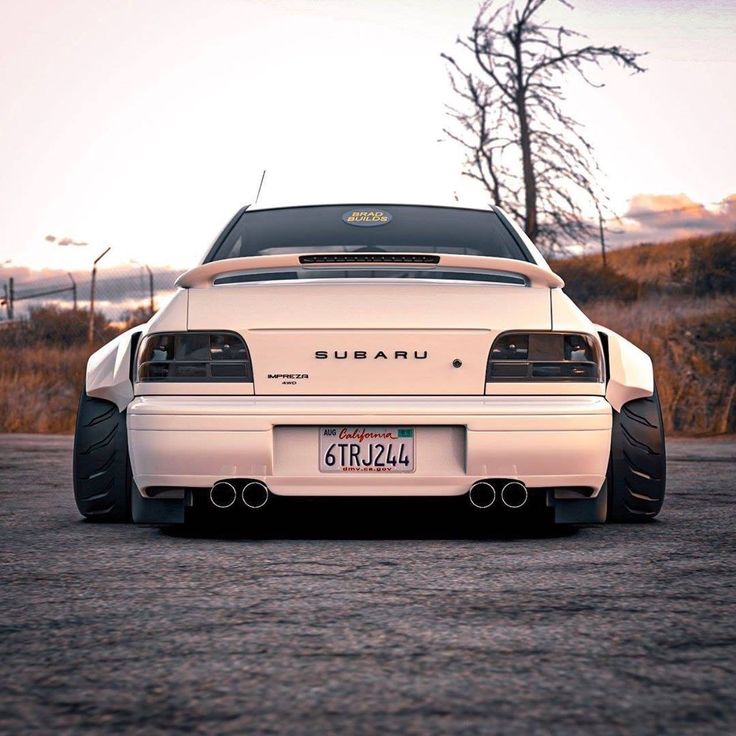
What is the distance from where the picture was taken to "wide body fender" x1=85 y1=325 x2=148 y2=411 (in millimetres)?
5609

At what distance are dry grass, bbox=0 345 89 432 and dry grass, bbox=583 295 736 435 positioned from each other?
822 cm

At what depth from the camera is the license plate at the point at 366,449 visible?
196 inches

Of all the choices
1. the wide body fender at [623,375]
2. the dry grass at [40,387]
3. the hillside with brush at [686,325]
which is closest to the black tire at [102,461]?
the wide body fender at [623,375]

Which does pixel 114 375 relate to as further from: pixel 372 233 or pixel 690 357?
pixel 690 357

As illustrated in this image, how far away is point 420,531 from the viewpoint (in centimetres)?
561

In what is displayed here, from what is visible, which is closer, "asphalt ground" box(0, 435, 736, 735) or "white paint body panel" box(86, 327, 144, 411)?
"asphalt ground" box(0, 435, 736, 735)

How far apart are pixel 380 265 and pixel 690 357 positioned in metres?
15.0

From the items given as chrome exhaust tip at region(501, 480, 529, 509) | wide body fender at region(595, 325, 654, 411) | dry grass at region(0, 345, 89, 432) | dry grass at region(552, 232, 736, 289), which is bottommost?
dry grass at region(0, 345, 89, 432)

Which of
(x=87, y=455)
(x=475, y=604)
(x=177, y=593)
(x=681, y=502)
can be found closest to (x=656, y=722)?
(x=475, y=604)

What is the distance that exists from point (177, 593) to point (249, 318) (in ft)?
4.37

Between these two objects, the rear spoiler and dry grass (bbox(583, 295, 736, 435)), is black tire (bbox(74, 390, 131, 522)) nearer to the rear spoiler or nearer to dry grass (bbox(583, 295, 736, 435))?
the rear spoiler

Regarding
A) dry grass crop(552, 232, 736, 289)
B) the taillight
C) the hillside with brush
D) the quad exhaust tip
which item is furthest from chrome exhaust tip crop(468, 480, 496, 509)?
dry grass crop(552, 232, 736, 289)

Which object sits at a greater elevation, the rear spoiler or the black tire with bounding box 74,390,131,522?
the rear spoiler

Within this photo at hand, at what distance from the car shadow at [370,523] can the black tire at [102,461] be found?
0.28 m
